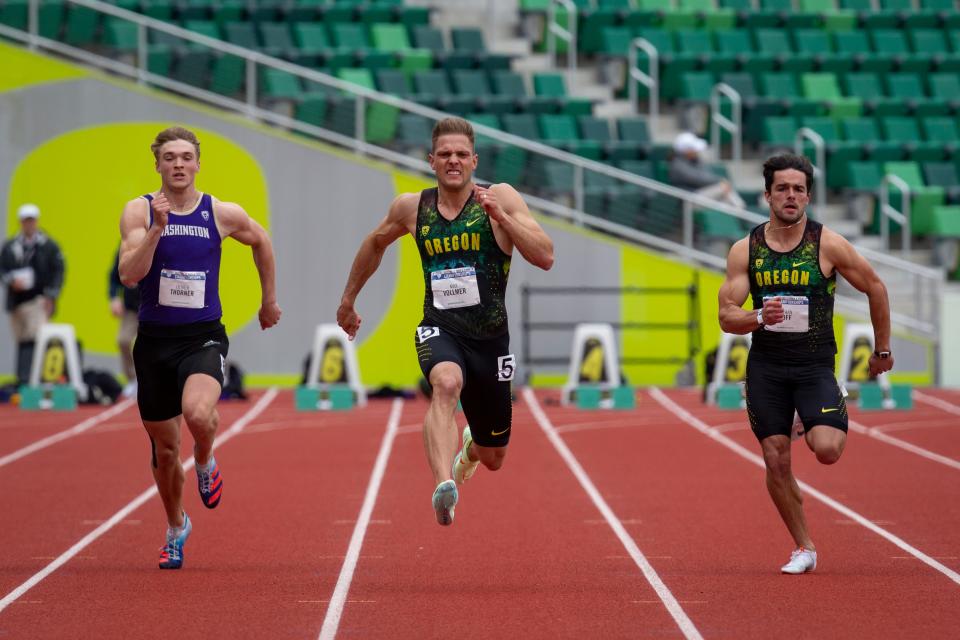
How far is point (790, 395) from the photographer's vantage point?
7598mm

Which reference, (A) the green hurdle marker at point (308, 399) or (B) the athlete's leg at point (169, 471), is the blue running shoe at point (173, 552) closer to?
(B) the athlete's leg at point (169, 471)

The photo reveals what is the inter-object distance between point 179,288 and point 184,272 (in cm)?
8

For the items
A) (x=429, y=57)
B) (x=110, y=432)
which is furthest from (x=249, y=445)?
(x=429, y=57)

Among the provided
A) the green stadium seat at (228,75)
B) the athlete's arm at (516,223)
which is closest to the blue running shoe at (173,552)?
the athlete's arm at (516,223)

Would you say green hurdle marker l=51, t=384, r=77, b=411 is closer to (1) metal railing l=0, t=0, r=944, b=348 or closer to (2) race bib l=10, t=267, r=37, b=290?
(2) race bib l=10, t=267, r=37, b=290

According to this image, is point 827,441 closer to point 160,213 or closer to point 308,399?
point 160,213

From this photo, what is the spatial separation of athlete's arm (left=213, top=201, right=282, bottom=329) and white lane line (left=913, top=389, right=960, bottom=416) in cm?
1040

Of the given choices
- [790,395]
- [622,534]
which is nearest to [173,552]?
[622,534]

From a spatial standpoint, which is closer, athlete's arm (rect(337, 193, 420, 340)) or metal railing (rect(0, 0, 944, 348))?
athlete's arm (rect(337, 193, 420, 340))

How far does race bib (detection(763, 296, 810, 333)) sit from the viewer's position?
7500 millimetres

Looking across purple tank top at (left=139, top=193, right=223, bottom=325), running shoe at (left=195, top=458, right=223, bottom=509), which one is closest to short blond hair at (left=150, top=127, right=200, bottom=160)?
purple tank top at (left=139, top=193, right=223, bottom=325)

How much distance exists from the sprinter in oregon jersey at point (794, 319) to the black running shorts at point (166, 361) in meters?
2.36

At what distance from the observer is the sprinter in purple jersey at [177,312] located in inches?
294

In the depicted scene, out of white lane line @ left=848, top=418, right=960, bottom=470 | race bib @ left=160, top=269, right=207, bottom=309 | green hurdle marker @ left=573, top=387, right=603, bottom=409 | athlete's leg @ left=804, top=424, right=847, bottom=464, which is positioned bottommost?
white lane line @ left=848, top=418, right=960, bottom=470
